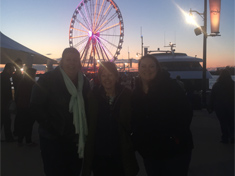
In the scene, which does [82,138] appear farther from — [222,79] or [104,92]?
[222,79]

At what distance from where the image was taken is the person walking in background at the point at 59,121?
2051mm

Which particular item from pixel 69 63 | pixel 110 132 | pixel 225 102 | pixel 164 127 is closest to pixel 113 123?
pixel 110 132

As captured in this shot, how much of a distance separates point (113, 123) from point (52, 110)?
Answer: 567mm

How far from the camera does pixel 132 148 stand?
6.93 ft

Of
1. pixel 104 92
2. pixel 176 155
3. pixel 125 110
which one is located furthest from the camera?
pixel 104 92

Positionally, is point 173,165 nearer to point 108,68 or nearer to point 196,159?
point 108,68

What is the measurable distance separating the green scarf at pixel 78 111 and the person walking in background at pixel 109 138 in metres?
0.06

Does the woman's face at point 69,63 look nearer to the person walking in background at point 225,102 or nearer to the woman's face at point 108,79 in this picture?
the woman's face at point 108,79

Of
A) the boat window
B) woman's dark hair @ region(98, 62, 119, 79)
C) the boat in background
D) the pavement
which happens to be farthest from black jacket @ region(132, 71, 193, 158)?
the boat window

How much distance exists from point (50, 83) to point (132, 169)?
1094mm

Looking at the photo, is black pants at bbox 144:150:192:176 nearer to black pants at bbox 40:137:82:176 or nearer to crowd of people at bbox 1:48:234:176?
crowd of people at bbox 1:48:234:176

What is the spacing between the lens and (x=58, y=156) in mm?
2059

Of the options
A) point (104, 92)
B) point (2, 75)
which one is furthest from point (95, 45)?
point (104, 92)

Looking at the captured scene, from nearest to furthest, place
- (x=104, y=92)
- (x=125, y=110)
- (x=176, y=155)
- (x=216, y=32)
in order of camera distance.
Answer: (x=176, y=155) → (x=125, y=110) → (x=104, y=92) → (x=216, y=32)
